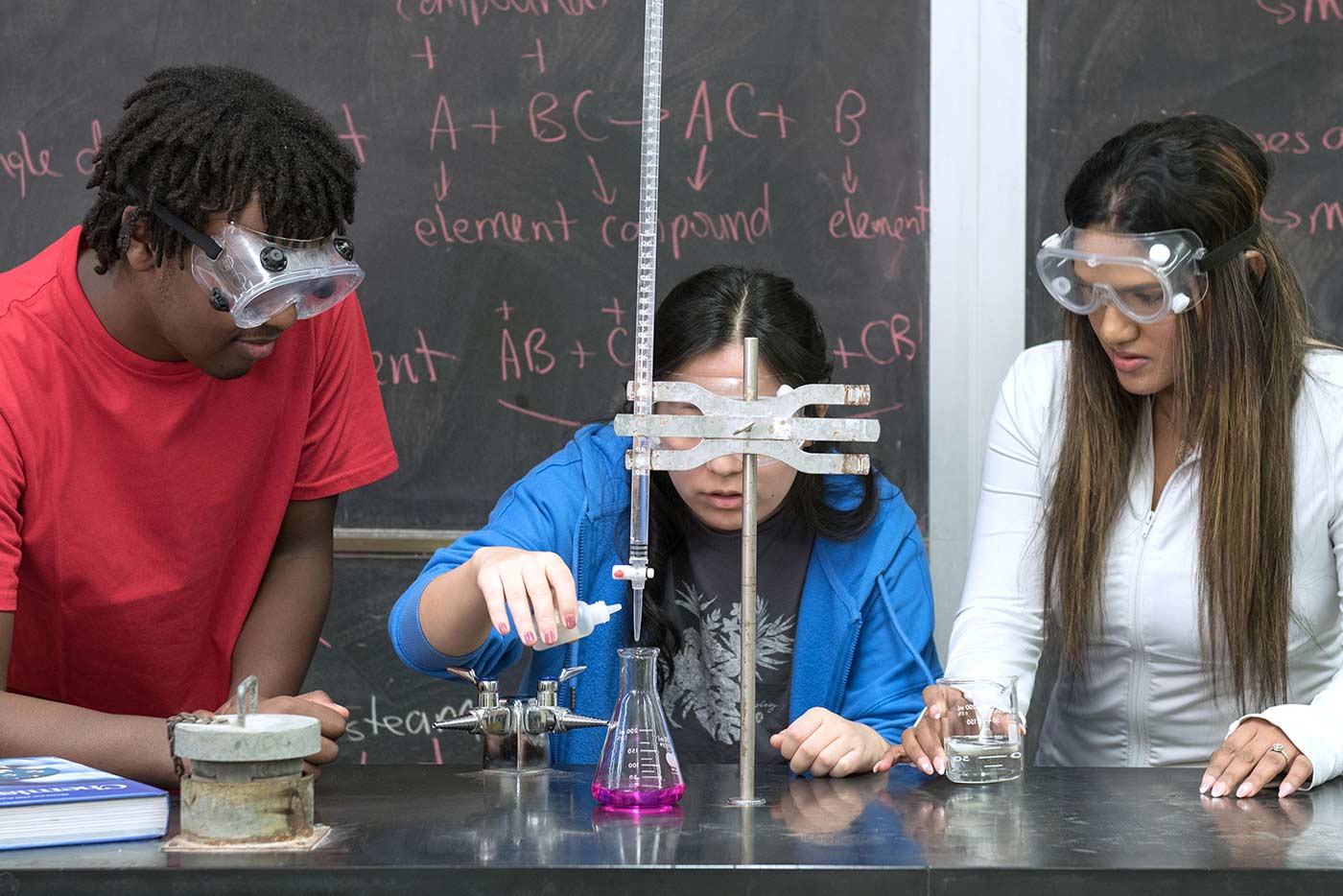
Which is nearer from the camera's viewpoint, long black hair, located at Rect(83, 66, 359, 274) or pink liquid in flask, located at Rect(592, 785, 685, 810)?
pink liquid in flask, located at Rect(592, 785, 685, 810)

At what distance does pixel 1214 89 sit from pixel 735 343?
4.59 feet

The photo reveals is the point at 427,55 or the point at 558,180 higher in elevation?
the point at 427,55

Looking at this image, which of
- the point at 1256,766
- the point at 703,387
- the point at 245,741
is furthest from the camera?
the point at 703,387

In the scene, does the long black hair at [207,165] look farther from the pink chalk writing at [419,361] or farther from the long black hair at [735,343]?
the pink chalk writing at [419,361]

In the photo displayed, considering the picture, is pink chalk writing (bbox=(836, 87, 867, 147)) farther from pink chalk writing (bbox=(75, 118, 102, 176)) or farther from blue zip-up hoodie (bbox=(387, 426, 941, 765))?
pink chalk writing (bbox=(75, 118, 102, 176))

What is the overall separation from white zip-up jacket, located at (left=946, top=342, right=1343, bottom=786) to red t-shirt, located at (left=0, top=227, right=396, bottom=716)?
3.12 feet

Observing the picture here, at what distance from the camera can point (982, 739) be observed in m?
1.63

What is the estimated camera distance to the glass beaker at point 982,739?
1611 mm

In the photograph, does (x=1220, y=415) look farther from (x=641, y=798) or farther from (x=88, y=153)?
(x=88, y=153)

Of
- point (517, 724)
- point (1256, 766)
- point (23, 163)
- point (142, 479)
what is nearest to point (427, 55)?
point (23, 163)

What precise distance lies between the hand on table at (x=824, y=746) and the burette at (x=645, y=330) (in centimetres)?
25

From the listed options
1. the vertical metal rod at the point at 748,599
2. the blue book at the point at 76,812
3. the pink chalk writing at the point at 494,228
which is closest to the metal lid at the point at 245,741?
the blue book at the point at 76,812

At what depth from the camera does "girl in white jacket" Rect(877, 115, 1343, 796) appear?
74.7 inches

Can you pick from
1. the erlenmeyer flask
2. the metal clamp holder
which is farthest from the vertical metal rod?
the metal clamp holder
